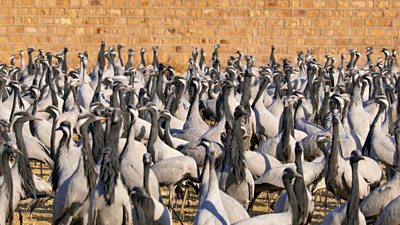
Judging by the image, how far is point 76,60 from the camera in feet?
82.8

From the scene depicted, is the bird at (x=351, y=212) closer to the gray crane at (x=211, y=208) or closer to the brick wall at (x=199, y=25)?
the gray crane at (x=211, y=208)

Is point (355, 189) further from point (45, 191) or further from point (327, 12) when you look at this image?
point (327, 12)

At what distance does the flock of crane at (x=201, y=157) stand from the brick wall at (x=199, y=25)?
23.6 feet

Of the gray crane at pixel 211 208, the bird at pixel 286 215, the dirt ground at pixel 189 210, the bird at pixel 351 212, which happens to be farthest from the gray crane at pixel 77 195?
the bird at pixel 351 212

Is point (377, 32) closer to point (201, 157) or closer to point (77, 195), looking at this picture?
point (201, 157)

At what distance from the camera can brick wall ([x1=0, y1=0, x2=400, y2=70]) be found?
24.6m

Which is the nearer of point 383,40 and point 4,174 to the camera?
point 4,174

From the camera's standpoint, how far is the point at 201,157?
38.1ft

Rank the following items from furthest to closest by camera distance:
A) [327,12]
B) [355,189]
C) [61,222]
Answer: [327,12] → [61,222] → [355,189]

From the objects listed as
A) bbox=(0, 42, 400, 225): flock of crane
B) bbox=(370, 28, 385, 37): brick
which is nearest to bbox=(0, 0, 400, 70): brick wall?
bbox=(370, 28, 385, 37): brick

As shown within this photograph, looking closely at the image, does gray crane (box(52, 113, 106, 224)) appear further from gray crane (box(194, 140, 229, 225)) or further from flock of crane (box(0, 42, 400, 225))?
gray crane (box(194, 140, 229, 225))

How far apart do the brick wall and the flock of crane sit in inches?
283

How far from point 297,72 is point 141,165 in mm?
10849

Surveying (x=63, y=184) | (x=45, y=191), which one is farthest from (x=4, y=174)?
(x=45, y=191)
